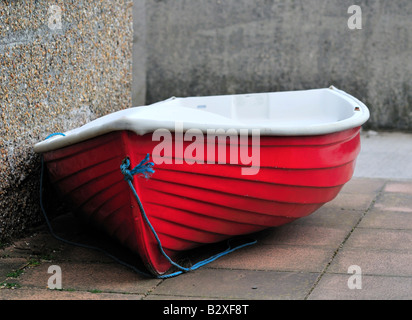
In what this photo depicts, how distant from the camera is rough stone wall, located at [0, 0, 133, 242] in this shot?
12.6 feet

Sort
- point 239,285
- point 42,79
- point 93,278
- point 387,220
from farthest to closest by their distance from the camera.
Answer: point 387,220, point 42,79, point 93,278, point 239,285

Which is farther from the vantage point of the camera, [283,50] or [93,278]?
[283,50]

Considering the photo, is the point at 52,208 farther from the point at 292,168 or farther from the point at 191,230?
the point at 292,168

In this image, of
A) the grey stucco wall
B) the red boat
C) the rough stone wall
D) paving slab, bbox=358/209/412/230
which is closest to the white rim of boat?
the red boat

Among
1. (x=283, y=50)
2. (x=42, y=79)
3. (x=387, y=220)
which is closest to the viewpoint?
(x=42, y=79)

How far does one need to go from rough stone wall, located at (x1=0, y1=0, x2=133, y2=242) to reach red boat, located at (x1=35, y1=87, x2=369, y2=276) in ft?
0.93

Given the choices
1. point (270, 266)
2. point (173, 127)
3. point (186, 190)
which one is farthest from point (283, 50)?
point (173, 127)

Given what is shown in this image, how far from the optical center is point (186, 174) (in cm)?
322

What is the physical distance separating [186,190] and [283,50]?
17.5 feet

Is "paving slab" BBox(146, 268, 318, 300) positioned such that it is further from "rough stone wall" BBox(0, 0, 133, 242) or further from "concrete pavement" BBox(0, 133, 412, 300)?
"rough stone wall" BBox(0, 0, 133, 242)

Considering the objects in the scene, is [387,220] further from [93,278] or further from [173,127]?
[93,278]

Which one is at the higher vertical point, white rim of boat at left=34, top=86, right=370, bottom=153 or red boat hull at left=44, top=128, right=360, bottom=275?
white rim of boat at left=34, top=86, right=370, bottom=153

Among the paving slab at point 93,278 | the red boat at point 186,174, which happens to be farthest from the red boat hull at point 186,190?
the paving slab at point 93,278
